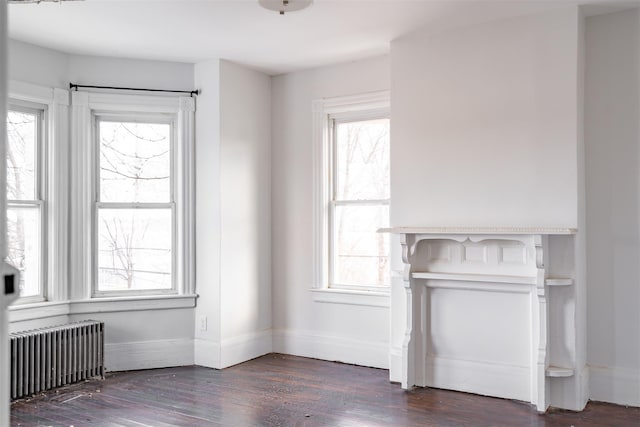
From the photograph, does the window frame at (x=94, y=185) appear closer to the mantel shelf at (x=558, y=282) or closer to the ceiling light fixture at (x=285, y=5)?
the ceiling light fixture at (x=285, y=5)

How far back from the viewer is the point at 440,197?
4.14 metres

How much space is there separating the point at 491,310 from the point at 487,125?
1315mm

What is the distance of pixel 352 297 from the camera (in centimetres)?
492

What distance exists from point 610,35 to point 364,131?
204cm

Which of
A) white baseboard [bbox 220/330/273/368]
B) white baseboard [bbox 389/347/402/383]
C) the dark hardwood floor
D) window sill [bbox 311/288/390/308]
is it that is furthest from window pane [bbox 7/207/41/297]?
white baseboard [bbox 389/347/402/383]

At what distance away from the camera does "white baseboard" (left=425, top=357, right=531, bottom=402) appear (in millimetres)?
3805

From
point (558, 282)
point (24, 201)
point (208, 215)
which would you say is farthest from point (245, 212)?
point (558, 282)

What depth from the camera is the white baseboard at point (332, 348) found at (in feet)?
15.5

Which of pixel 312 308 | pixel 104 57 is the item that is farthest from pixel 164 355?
pixel 104 57

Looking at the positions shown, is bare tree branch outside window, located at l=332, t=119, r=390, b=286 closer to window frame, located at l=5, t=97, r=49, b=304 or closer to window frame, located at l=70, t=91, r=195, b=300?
window frame, located at l=70, t=91, r=195, b=300

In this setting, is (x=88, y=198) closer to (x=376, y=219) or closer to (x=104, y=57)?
→ (x=104, y=57)

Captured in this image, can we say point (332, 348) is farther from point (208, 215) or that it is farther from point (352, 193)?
point (208, 215)

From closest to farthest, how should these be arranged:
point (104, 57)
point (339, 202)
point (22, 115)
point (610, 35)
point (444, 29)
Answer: point (610, 35) → point (444, 29) → point (22, 115) → point (104, 57) → point (339, 202)

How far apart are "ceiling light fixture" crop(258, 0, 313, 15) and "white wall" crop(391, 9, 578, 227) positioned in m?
1.08
